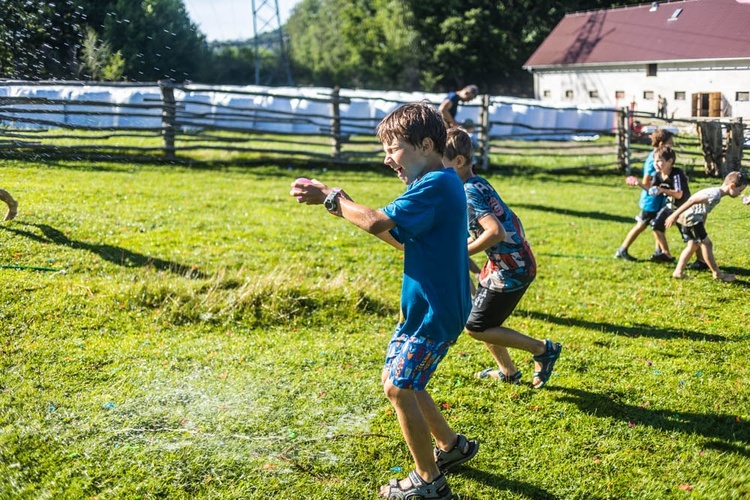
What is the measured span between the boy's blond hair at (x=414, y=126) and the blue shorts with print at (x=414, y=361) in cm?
88

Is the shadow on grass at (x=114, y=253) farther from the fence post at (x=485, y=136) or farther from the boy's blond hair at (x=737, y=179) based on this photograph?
the fence post at (x=485, y=136)

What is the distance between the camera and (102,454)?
3.71 m

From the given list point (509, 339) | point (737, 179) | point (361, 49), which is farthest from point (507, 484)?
point (361, 49)

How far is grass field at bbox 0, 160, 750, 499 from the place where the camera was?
12.0 feet

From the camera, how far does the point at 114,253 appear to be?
7328 millimetres

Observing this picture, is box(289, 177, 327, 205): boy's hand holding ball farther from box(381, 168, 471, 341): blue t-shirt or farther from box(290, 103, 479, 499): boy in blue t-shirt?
box(381, 168, 471, 341): blue t-shirt

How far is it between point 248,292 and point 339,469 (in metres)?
2.70

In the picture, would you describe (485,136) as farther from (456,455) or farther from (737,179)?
(456,455)

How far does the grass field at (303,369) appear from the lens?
12.0ft

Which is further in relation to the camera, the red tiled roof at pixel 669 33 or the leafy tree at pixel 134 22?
the leafy tree at pixel 134 22

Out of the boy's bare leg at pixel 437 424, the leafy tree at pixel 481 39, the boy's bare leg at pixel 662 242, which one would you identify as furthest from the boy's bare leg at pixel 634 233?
the leafy tree at pixel 481 39

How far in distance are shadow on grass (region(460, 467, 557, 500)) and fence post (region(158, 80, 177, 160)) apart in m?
12.9

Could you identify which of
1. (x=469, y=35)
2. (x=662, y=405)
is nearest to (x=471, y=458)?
(x=662, y=405)

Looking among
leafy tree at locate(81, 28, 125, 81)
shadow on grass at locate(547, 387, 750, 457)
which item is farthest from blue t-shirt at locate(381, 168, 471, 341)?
leafy tree at locate(81, 28, 125, 81)
